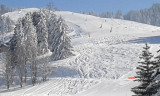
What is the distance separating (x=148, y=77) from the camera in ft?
37.6

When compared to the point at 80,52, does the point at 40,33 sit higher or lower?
higher

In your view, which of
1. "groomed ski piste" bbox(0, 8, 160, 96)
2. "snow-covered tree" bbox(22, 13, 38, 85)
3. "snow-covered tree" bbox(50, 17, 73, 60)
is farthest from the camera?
"snow-covered tree" bbox(50, 17, 73, 60)

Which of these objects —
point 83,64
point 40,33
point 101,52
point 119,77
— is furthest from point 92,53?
point 119,77

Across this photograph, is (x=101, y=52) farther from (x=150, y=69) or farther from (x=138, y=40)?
(x=150, y=69)

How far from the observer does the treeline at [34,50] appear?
57.6m

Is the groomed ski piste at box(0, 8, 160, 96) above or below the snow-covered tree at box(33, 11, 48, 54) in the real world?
below

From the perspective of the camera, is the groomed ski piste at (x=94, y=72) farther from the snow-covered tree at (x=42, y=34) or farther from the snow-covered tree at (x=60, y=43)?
the snow-covered tree at (x=42, y=34)

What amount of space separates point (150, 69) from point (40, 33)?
177 ft

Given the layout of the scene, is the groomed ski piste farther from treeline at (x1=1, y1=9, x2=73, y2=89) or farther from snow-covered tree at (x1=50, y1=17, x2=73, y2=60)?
treeline at (x1=1, y1=9, x2=73, y2=89)

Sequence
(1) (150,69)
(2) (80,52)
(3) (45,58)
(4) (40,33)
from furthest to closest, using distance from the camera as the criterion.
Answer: (2) (80,52), (4) (40,33), (3) (45,58), (1) (150,69)

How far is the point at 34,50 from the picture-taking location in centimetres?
5703

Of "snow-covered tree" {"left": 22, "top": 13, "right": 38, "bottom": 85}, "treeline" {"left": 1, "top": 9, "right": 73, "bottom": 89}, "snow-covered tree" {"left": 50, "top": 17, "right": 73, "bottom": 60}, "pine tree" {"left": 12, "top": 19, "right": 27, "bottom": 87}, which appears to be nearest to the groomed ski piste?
"snow-covered tree" {"left": 50, "top": 17, "right": 73, "bottom": 60}

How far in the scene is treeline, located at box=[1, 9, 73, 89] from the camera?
57.6 meters

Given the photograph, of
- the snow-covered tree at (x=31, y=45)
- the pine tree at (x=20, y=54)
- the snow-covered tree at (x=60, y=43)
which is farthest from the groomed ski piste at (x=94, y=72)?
the pine tree at (x=20, y=54)
